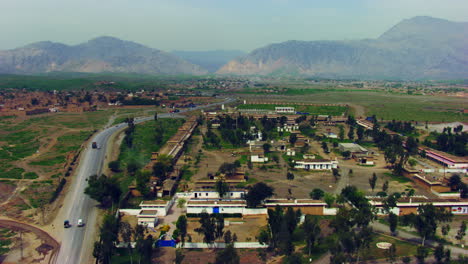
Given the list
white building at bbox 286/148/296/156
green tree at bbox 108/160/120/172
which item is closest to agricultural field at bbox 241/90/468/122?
white building at bbox 286/148/296/156

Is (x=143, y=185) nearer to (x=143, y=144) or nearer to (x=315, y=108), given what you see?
(x=143, y=144)

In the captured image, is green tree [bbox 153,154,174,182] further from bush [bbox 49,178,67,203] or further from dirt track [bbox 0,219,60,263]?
dirt track [bbox 0,219,60,263]

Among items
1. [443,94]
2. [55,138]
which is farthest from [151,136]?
[443,94]

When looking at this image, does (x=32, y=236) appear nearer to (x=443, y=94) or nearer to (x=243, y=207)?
(x=243, y=207)

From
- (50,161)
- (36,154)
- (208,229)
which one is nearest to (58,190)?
(50,161)

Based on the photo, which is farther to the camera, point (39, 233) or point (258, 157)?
point (258, 157)

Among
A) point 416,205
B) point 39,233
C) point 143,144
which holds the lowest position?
point 39,233
